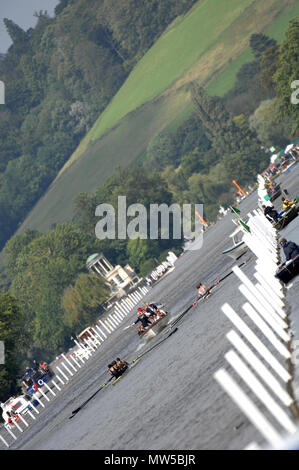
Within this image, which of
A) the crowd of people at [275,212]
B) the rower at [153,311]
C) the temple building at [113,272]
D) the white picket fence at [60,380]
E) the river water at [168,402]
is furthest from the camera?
the temple building at [113,272]

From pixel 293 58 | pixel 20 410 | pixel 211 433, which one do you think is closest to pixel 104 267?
pixel 293 58

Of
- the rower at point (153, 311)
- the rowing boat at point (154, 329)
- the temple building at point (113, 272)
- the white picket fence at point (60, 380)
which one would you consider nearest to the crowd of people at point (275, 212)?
the rower at point (153, 311)

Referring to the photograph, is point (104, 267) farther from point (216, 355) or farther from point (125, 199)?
point (216, 355)

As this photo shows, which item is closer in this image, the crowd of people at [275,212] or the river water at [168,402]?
the river water at [168,402]

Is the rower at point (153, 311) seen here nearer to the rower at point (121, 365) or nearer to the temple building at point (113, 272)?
the rower at point (121, 365)

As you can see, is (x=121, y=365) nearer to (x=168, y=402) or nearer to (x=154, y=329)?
(x=154, y=329)

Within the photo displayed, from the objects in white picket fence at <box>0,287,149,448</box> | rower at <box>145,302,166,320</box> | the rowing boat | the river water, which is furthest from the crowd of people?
white picket fence at <box>0,287,149,448</box>

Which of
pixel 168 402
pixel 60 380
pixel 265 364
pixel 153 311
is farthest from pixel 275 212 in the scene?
pixel 60 380
